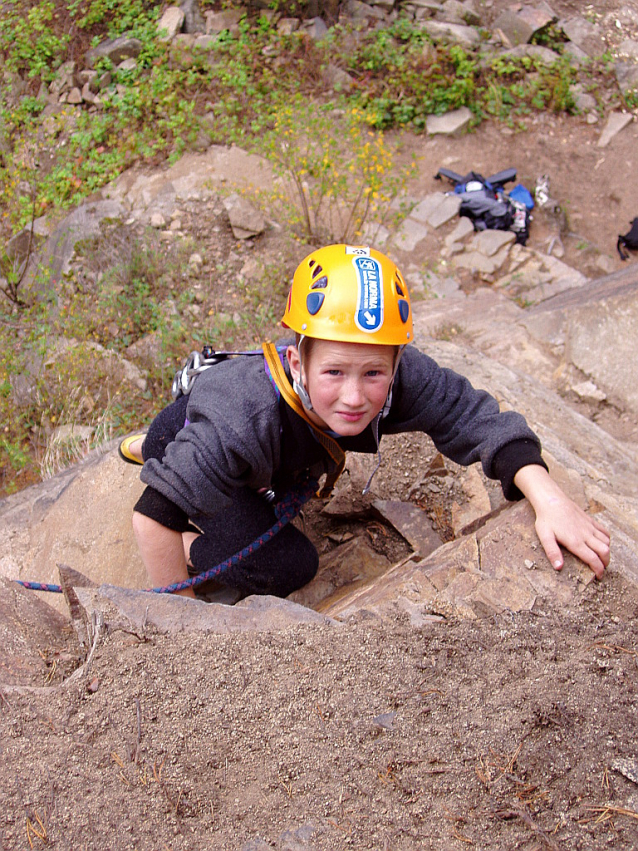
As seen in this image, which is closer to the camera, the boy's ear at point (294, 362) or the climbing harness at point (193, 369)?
the boy's ear at point (294, 362)

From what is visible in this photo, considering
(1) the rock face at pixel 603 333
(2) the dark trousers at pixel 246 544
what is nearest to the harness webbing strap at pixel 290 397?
(2) the dark trousers at pixel 246 544

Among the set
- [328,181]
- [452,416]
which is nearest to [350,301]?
[452,416]

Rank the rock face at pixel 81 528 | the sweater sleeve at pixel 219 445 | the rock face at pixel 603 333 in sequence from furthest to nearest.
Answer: the rock face at pixel 603 333, the rock face at pixel 81 528, the sweater sleeve at pixel 219 445

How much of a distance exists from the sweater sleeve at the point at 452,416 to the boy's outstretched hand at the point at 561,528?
134mm

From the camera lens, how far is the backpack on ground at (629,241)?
6.80 m

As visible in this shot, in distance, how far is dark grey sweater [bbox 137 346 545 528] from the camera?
6.63 feet

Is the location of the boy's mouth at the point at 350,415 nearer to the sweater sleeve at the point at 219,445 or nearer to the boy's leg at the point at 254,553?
the sweater sleeve at the point at 219,445

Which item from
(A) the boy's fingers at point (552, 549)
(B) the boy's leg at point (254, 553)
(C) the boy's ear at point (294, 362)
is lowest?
(B) the boy's leg at point (254, 553)

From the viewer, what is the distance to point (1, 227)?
645cm

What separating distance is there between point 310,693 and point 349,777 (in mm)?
225

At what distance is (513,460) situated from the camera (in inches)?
83.7

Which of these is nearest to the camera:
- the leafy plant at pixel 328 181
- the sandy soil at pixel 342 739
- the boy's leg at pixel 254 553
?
the sandy soil at pixel 342 739

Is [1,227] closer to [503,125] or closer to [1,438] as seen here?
[1,438]

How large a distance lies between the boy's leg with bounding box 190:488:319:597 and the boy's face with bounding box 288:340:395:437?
65 centimetres
